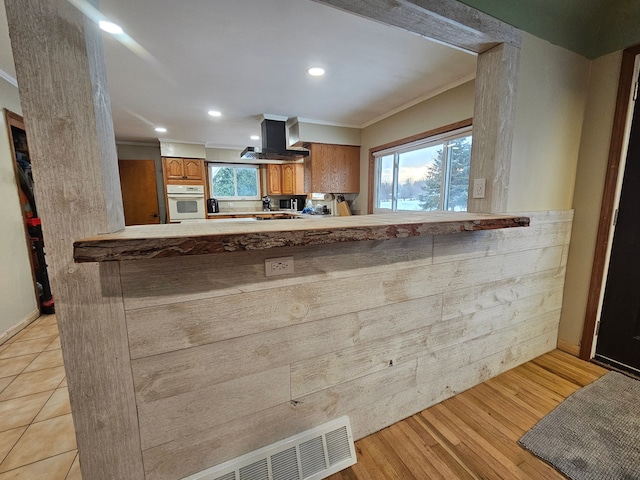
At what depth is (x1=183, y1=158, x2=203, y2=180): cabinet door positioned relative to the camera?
5.39m

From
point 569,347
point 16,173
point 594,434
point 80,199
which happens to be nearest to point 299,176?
point 16,173

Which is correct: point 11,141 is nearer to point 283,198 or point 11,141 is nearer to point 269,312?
point 269,312

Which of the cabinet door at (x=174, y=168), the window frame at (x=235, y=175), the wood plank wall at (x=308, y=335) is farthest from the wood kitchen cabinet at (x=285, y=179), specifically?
the wood plank wall at (x=308, y=335)

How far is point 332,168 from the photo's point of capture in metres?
4.20

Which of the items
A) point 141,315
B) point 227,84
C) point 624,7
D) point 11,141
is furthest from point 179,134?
point 624,7

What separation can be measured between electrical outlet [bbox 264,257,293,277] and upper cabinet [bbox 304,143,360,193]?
319cm

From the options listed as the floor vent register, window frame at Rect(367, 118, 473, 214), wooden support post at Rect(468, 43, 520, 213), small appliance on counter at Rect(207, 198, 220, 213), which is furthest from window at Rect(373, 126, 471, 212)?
small appliance on counter at Rect(207, 198, 220, 213)

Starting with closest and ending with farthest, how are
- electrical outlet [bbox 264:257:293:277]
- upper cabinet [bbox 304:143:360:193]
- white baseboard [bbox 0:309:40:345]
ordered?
electrical outlet [bbox 264:257:293:277] → white baseboard [bbox 0:309:40:345] → upper cabinet [bbox 304:143:360:193]

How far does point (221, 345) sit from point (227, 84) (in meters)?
2.60

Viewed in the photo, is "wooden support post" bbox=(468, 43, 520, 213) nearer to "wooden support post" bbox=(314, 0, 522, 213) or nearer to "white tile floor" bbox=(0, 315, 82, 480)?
"wooden support post" bbox=(314, 0, 522, 213)

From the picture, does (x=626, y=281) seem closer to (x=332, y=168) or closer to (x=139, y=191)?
(x=332, y=168)

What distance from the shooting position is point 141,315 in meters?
0.93

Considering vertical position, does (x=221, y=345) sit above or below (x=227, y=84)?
below

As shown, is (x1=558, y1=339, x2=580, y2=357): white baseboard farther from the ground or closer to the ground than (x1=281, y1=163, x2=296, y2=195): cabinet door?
closer to the ground
